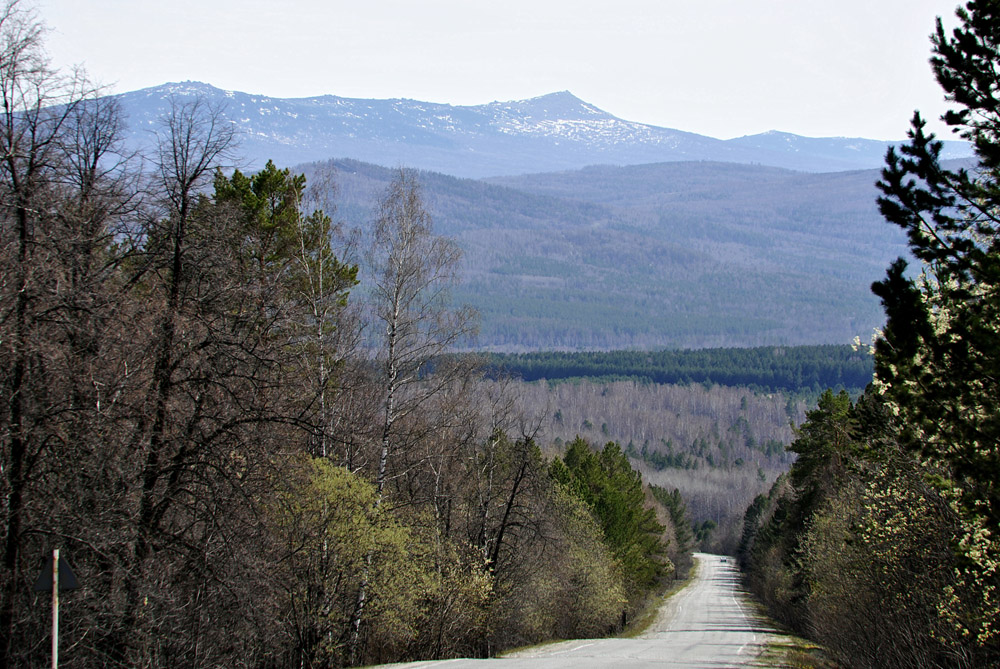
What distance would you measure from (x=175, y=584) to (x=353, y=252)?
11.0 m

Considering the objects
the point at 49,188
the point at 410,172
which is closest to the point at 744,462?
the point at 410,172

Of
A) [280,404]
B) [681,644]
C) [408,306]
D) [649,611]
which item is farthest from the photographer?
[649,611]

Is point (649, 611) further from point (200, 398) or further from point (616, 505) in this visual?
point (200, 398)

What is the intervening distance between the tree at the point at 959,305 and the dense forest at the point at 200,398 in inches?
375

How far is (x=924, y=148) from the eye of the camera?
49.6 feet

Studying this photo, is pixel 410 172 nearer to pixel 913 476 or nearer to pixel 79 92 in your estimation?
pixel 79 92

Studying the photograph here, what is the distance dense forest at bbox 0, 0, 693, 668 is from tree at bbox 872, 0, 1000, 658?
9517mm

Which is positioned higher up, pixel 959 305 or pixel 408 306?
pixel 959 305

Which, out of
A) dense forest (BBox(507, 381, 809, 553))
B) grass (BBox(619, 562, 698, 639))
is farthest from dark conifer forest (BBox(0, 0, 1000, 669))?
dense forest (BBox(507, 381, 809, 553))

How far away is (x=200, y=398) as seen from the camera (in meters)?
17.1

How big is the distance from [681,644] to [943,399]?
28.6 meters

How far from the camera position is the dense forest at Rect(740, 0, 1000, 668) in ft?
42.5

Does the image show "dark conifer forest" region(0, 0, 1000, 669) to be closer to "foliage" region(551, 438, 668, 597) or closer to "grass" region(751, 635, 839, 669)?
"grass" region(751, 635, 839, 669)

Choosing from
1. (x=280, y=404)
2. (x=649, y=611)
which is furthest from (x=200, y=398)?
(x=649, y=611)
